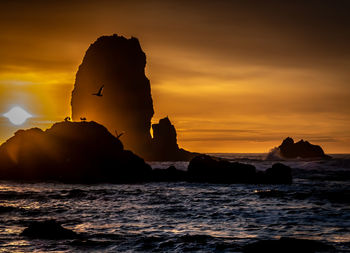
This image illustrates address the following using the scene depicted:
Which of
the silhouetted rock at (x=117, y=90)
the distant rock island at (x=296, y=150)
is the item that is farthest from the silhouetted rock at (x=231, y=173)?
the distant rock island at (x=296, y=150)

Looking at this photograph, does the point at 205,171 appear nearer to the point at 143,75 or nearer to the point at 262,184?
the point at 262,184

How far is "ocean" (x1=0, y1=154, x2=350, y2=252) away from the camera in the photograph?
52.6ft

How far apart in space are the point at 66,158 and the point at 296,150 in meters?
151

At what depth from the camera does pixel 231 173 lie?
54.5 metres

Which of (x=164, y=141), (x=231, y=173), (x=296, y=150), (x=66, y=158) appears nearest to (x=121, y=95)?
(x=164, y=141)

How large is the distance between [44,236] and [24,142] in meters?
43.3

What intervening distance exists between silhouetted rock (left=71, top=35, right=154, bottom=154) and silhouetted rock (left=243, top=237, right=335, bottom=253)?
153395 millimetres

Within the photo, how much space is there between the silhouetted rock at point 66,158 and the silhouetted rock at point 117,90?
107 meters

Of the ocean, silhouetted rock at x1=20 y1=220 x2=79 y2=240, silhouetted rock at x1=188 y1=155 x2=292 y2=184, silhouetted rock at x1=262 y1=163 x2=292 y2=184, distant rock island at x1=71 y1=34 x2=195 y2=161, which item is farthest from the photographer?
distant rock island at x1=71 y1=34 x2=195 y2=161

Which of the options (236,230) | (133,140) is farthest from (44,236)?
(133,140)

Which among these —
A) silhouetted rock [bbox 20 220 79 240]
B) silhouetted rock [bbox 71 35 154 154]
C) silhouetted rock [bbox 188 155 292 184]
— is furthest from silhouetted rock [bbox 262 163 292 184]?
silhouetted rock [bbox 71 35 154 154]

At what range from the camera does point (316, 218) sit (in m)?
23.0

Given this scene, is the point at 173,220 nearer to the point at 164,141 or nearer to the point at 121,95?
the point at 121,95

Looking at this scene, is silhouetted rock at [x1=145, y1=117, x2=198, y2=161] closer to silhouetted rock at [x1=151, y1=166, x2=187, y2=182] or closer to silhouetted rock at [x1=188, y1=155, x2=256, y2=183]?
silhouetted rock at [x1=151, y1=166, x2=187, y2=182]
